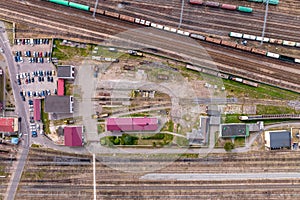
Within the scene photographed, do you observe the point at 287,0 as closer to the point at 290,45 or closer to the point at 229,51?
the point at 290,45

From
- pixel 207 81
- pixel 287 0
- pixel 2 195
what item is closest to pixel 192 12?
pixel 207 81

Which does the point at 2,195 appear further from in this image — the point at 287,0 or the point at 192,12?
the point at 287,0

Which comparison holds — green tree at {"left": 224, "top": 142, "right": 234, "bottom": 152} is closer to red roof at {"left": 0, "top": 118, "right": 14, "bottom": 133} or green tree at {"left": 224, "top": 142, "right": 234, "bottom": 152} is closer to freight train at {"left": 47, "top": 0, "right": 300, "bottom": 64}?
freight train at {"left": 47, "top": 0, "right": 300, "bottom": 64}

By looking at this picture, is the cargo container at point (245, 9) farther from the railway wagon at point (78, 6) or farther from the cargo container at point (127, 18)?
the railway wagon at point (78, 6)

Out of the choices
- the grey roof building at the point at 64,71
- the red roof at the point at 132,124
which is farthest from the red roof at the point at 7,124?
the red roof at the point at 132,124

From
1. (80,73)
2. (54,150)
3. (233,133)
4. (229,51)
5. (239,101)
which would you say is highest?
(229,51)

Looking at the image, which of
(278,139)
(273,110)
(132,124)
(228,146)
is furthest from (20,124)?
(278,139)

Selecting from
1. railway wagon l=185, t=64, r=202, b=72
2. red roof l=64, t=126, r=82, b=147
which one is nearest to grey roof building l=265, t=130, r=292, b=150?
railway wagon l=185, t=64, r=202, b=72

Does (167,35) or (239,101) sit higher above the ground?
(167,35)
